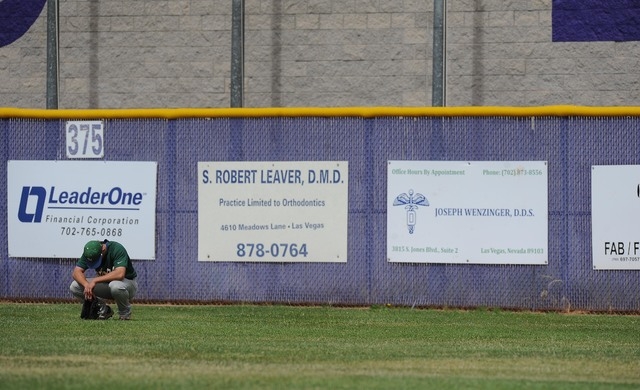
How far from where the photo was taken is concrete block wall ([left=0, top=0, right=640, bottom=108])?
18578mm

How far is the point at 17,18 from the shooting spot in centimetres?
1998

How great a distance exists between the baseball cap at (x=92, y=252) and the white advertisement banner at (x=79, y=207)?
2.32 meters

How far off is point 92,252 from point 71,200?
2.98 m

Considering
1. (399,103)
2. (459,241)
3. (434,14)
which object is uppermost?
(434,14)

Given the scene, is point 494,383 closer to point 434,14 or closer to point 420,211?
point 420,211

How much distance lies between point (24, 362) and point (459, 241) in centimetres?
720

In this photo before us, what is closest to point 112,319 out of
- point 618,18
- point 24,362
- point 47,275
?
point 47,275

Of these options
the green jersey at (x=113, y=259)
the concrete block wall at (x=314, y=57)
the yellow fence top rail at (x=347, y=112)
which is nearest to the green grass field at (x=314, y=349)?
the green jersey at (x=113, y=259)

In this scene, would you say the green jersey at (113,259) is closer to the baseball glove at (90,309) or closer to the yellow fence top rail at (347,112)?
the baseball glove at (90,309)

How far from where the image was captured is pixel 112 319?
46.8ft

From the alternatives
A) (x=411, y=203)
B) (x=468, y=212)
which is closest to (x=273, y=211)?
(x=411, y=203)

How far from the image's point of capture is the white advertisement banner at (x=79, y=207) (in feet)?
53.9

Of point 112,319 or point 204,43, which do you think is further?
point 204,43

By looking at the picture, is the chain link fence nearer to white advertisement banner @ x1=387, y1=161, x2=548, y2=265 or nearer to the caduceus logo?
white advertisement banner @ x1=387, y1=161, x2=548, y2=265
